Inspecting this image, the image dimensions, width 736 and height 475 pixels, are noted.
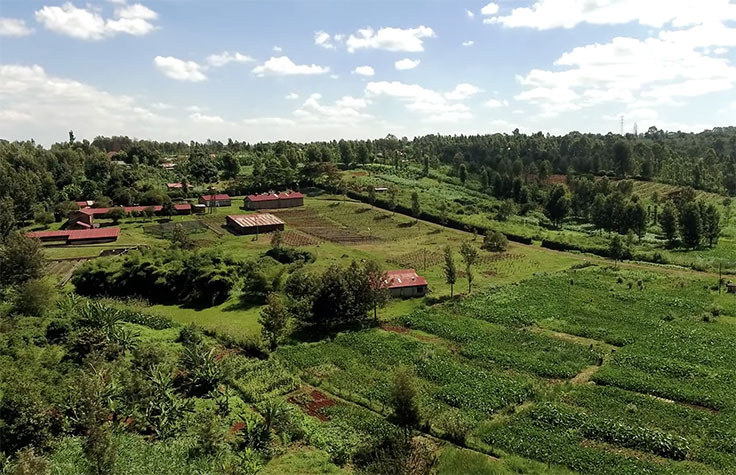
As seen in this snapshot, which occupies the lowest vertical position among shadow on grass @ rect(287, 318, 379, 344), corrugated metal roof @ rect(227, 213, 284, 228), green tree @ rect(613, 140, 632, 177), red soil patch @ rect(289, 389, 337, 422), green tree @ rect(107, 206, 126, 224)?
red soil patch @ rect(289, 389, 337, 422)

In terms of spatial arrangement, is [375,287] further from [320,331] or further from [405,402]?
[405,402]

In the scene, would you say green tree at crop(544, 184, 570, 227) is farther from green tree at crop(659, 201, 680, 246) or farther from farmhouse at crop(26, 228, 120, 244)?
farmhouse at crop(26, 228, 120, 244)

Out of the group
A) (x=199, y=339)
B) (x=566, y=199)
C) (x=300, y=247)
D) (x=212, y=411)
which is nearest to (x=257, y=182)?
(x=300, y=247)

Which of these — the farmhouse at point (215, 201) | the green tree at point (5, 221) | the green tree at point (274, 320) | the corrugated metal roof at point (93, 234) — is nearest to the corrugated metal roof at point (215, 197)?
the farmhouse at point (215, 201)

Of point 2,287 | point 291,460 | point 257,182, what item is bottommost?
point 291,460

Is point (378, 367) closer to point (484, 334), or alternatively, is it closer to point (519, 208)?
point (484, 334)

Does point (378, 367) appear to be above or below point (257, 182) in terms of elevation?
below

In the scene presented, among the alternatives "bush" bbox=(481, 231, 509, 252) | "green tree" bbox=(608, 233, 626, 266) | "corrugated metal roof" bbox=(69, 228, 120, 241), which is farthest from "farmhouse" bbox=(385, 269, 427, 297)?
"corrugated metal roof" bbox=(69, 228, 120, 241)
